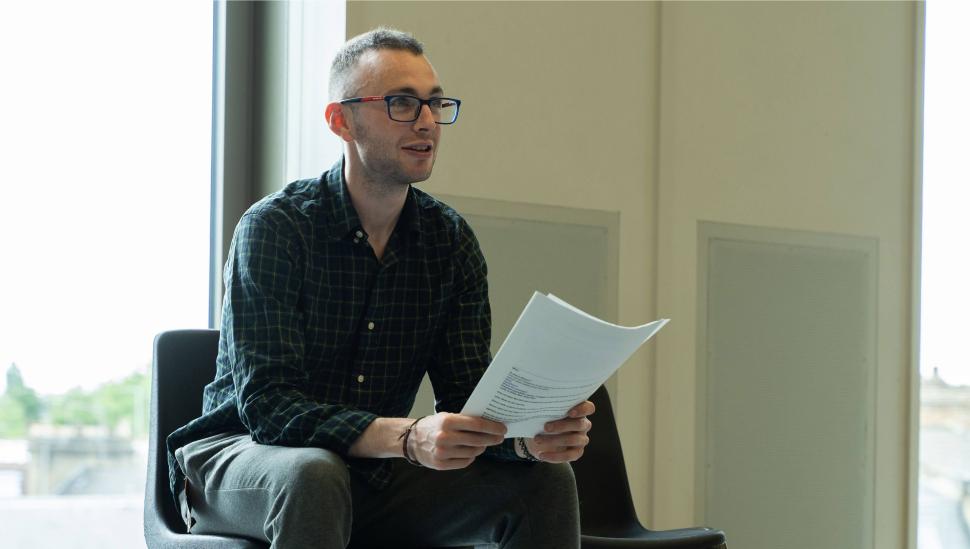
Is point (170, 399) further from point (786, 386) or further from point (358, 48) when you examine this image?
point (786, 386)

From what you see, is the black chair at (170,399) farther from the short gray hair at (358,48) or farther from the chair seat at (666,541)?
the chair seat at (666,541)

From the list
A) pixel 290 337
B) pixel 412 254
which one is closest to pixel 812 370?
pixel 412 254

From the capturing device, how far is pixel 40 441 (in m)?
2.71

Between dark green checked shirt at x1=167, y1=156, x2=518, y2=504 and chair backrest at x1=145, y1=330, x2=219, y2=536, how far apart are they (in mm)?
59

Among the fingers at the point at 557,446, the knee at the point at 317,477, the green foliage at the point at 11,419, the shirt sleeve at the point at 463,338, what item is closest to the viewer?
the knee at the point at 317,477

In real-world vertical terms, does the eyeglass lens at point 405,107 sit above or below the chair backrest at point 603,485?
above

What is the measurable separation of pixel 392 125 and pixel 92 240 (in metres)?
1.21

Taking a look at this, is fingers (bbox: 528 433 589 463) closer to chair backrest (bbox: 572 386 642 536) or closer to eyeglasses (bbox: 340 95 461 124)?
eyeglasses (bbox: 340 95 461 124)

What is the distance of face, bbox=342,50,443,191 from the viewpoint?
195 centimetres

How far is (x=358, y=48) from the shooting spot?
200cm

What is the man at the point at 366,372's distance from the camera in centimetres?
161

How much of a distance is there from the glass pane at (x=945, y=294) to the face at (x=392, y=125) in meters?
2.38

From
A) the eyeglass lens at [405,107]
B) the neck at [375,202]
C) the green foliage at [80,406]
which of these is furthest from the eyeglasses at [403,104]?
the green foliage at [80,406]

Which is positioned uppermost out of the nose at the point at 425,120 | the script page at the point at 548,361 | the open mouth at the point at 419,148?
the nose at the point at 425,120
